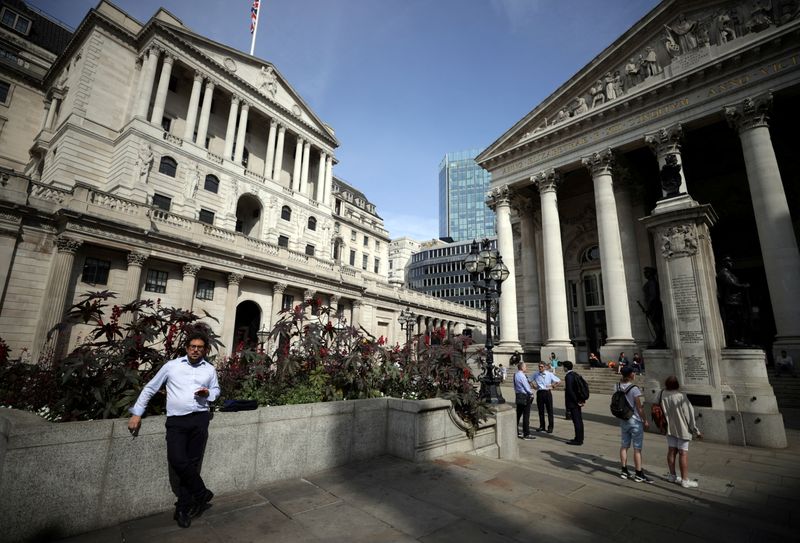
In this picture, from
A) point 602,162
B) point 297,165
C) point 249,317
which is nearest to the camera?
point 602,162

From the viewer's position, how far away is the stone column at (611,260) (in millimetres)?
19953

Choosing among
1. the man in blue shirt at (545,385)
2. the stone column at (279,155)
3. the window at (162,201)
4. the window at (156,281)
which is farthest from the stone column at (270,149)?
the man in blue shirt at (545,385)

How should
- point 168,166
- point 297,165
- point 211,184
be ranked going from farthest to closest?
1. point 297,165
2. point 211,184
3. point 168,166

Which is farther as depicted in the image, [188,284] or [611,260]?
[188,284]

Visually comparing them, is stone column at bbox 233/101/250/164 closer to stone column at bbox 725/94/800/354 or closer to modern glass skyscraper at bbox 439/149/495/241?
stone column at bbox 725/94/800/354

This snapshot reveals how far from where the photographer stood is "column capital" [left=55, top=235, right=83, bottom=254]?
59.6ft

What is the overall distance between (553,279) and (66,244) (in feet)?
90.8

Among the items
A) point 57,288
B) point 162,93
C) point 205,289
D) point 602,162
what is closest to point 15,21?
point 162,93

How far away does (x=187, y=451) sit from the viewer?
4.09 m

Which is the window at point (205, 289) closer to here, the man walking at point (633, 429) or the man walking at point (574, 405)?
the man walking at point (574, 405)

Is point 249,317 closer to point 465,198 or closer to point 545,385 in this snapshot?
point 545,385

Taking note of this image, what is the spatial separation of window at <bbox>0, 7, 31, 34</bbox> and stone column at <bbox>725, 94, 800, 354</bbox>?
58841 millimetres

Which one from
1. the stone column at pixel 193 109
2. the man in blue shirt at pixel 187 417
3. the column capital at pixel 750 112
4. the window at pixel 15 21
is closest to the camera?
the man in blue shirt at pixel 187 417

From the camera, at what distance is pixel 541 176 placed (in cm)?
2494
